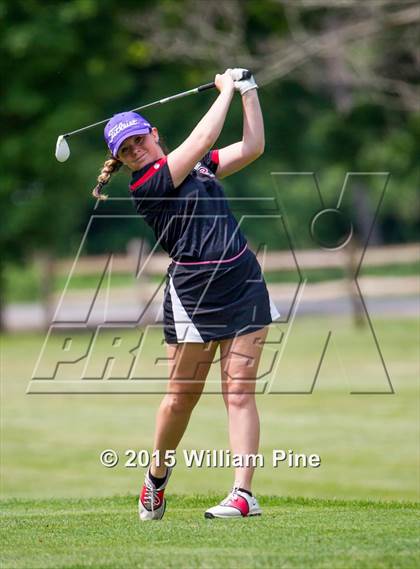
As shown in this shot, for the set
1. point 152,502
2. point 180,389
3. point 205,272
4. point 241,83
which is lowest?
point 152,502

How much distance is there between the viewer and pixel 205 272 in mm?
5941

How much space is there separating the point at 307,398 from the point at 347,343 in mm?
5777

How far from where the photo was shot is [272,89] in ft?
114

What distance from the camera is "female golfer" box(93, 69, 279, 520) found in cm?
590

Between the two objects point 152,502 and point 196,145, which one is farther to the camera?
point 152,502

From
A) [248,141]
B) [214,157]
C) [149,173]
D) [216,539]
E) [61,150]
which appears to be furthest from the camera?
[61,150]

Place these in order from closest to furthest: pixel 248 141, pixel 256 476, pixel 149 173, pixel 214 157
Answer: pixel 149 173, pixel 248 141, pixel 214 157, pixel 256 476

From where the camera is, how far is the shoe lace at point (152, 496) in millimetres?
6238

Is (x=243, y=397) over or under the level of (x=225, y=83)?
under

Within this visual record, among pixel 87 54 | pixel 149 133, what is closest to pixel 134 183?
pixel 149 133

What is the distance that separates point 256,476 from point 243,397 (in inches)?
189

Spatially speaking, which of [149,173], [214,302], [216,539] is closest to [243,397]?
[214,302]

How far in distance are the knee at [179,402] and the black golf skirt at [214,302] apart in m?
0.26

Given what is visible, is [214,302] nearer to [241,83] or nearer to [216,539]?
[241,83]
